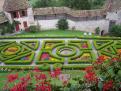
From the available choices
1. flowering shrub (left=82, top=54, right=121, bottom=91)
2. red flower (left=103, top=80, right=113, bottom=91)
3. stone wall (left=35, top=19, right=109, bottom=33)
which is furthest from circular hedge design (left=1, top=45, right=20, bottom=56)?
red flower (left=103, top=80, right=113, bottom=91)

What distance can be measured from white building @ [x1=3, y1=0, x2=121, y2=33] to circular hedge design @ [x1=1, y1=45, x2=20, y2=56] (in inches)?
338

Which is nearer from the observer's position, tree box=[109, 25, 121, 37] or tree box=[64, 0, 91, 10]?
tree box=[109, 25, 121, 37]

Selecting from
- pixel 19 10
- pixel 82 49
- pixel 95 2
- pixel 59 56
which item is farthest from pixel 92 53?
pixel 95 2

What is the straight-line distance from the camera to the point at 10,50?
94.6 ft

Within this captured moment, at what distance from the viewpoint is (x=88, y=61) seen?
25.0 meters

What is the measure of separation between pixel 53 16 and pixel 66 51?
1106 centimetres

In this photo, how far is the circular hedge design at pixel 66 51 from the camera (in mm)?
26953

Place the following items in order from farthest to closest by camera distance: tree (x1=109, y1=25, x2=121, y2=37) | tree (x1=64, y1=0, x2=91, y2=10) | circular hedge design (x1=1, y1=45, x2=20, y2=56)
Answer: tree (x1=64, y1=0, x2=91, y2=10) < tree (x1=109, y1=25, x2=121, y2=37) < circular hedge design (x1=1, y1=45, x2=20, y2=56)

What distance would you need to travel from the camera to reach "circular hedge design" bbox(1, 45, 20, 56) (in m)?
27.6

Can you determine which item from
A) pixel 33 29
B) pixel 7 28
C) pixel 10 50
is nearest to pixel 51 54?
pixel 10 50

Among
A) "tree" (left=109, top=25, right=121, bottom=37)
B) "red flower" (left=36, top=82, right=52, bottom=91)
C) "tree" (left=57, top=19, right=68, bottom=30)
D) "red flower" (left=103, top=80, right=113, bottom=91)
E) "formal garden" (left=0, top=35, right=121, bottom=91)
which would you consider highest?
"red flower" (left=103, top=80, right=113, bottom=91)

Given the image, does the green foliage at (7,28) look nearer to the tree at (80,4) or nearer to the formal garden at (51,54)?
the formal garden at (51,54)

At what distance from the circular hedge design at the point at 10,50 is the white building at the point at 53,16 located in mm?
8576

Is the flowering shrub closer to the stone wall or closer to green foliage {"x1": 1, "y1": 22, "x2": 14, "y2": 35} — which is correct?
the stone wall
